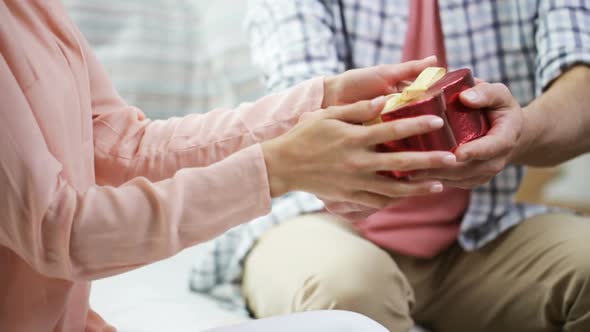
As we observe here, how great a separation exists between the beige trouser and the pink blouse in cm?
30

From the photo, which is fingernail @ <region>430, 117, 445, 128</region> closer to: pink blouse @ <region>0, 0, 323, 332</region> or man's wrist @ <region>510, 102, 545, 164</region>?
pink blouse @ <region>0, 0, 323, 332</region>

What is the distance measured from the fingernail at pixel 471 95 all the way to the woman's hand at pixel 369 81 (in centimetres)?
8

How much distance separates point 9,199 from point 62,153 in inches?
2.9

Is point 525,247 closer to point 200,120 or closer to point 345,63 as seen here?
point 345,63

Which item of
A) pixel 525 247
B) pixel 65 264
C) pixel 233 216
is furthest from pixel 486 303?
pixel 65 264

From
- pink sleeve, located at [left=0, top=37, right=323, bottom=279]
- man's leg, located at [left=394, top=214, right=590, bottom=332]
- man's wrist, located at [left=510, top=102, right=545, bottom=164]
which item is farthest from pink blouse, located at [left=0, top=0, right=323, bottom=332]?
man's leg, located at [left=394, top=214, right=590, bottom=332]

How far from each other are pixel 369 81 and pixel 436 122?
→ 181mm

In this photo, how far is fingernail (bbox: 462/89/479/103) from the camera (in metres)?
0.64

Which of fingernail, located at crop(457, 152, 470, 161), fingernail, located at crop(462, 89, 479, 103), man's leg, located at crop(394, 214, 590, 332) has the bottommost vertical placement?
man's leg, located at crop(394, 214, 590, 332)

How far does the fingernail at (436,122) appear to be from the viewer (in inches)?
21.5

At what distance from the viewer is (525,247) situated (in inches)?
38.4

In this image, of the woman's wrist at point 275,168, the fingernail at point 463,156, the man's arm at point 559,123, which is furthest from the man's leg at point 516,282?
the woman's wrist at point 275,168

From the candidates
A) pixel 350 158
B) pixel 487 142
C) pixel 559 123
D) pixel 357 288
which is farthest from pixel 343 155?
pixel 559 123

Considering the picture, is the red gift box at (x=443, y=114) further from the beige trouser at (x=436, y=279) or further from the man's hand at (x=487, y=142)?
the beige trouser at (x=436, y=279)
